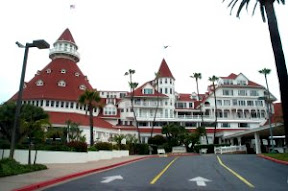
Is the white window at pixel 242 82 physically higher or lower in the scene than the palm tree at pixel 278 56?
higher

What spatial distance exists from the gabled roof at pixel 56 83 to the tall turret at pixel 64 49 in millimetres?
1590

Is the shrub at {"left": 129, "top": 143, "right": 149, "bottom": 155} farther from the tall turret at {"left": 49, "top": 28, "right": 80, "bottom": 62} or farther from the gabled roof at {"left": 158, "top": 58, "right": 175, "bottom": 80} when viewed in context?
the tall turret at {"left": 49, "top": 28, "right": 80, "bottom": 62}

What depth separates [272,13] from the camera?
1496 cm

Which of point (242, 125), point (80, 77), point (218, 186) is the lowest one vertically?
point (218, 186)

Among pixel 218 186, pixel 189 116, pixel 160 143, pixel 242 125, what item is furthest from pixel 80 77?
pixel 218 186

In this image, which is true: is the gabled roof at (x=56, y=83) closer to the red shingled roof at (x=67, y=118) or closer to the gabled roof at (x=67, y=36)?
the red shingled roof at (x=67, y=118)

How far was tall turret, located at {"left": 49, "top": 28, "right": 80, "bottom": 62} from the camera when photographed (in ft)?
216

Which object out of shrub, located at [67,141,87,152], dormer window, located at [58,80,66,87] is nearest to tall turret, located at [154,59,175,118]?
dormer window, located at [58,80,66,87]

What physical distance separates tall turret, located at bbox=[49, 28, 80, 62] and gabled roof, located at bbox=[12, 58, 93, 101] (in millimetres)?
1590

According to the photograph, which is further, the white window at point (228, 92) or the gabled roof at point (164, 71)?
the gabled roof at point (164, 71)

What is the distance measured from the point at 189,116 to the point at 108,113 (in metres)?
21.0

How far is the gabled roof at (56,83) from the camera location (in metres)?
53.4

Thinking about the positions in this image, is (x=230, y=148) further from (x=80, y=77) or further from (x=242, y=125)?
(x=80, y=77)

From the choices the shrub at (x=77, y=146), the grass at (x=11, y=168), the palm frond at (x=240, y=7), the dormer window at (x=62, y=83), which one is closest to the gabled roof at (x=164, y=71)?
the dormer window at (x=62, y=83)
